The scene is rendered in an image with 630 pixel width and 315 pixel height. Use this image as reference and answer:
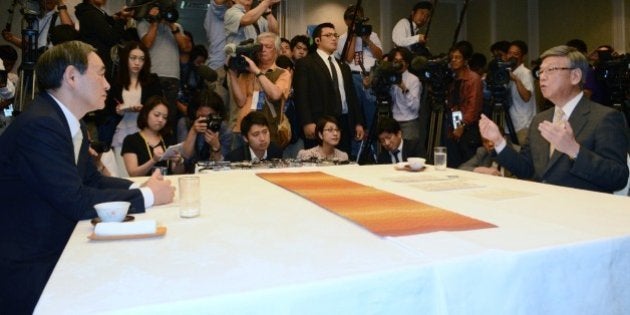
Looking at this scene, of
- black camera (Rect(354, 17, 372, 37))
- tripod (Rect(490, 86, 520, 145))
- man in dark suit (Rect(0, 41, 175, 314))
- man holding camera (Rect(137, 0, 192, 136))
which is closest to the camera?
man in dark suit (Rect(0, 41, 175, 314))

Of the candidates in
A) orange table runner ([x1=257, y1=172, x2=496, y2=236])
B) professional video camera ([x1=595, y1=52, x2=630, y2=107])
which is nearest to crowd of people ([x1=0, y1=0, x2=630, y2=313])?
orange table runner ([x1=257, y1=172, x2=496, y2=236])

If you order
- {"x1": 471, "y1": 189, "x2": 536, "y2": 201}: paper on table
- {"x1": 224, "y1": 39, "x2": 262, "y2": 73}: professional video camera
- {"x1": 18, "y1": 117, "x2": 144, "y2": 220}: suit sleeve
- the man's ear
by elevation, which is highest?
{"x1": 224, "y1": 39, "x2": 262, "y2": 73}: professional video camera

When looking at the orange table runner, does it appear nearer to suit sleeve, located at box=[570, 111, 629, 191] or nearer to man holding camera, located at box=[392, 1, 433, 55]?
suit sleeve, located at box=[570, 111, 629, 191]

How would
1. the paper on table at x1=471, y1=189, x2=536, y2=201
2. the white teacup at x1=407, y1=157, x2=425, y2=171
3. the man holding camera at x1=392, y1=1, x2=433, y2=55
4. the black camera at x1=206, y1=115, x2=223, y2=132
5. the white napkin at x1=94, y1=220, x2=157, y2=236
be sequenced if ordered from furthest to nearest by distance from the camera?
the man holding camera at x1=392, y1=1, x2=433, y2=55
the black camera at x1=206, y1=115, x2=223, y2=132
the white teacup at x1=407, y1=157, x2=425, y2=171
the paper on table at x1=471, y1=189, x2=536, y2=201
the white napkin at x1=94, y1=220, x2=157, y2=236

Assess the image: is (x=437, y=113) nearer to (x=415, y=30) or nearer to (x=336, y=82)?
(x=336, y=82)

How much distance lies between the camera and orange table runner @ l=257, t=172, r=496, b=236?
3.38ft

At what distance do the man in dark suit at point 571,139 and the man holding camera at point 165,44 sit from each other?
7.56 ft

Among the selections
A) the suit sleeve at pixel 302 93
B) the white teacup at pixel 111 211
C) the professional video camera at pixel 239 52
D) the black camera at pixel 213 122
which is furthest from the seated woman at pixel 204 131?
the white teacup at pixel 111 211

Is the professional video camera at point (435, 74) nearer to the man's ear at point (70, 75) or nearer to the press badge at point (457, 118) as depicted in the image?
the press badge at point (457, 118)

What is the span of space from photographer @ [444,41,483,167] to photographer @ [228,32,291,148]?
1353 mm

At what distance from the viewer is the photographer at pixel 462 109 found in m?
4.04

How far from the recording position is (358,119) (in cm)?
384

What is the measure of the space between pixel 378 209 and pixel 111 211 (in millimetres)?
593

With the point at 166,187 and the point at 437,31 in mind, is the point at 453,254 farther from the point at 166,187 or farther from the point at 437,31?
the point at 437,31
